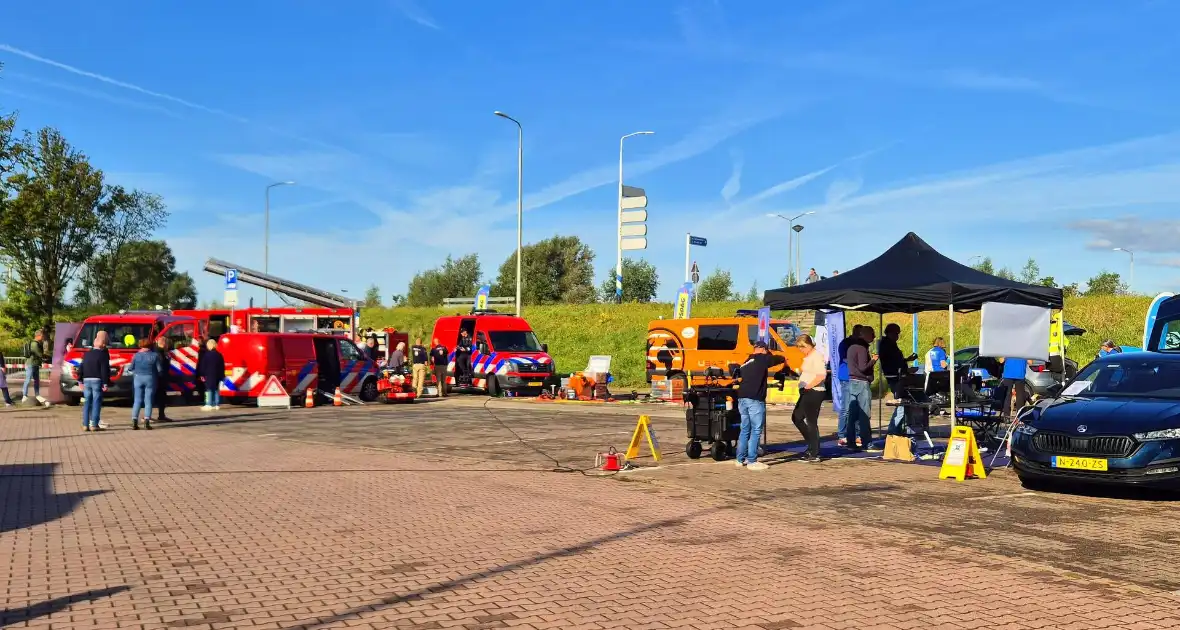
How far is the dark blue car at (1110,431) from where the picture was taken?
9.50 m

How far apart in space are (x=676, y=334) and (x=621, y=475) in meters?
14.7

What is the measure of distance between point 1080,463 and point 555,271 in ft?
236

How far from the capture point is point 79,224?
42875 millimetres

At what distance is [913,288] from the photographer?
1311cm

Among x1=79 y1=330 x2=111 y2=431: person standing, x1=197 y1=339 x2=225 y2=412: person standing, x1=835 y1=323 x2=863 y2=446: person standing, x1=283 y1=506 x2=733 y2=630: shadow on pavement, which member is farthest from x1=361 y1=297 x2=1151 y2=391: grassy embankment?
x1=283 y1=506 x2=733 y2=630: shadow on pavement

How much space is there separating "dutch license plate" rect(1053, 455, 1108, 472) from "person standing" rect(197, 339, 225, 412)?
17.3 metres

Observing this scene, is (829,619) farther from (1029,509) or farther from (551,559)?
(1029,509)

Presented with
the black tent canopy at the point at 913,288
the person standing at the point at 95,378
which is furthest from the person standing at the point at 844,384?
the person standing at the point at 95,378

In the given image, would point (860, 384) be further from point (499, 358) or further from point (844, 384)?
point (499, 358)

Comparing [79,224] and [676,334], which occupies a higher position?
[79,224]

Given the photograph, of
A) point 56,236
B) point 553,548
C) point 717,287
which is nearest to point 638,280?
point 717,287

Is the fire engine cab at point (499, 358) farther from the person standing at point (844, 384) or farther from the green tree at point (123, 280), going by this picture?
the green tree at point (123, 280)

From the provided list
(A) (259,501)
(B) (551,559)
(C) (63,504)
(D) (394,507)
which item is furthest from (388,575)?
(C) (63,504)

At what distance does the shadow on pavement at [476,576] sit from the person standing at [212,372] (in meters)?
15.4
